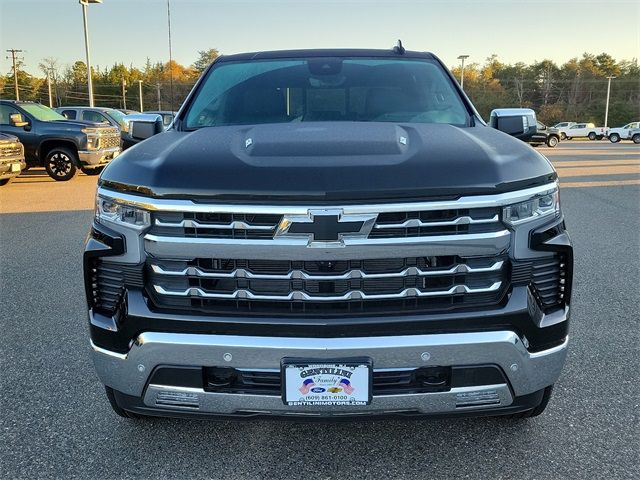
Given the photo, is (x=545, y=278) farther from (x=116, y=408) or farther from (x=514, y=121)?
(x=116, y=408)

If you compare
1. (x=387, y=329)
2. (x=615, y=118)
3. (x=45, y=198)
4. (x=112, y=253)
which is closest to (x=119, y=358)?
(x=112, y=253)

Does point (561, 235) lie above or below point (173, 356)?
above

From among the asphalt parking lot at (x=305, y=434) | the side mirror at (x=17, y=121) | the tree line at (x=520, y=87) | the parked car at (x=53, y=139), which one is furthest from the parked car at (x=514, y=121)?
the tree line at (x=520, y=87)

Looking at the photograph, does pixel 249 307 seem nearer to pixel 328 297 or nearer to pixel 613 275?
pixel 328 297

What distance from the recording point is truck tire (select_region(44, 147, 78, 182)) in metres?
13.9

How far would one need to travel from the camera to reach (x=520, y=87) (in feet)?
358

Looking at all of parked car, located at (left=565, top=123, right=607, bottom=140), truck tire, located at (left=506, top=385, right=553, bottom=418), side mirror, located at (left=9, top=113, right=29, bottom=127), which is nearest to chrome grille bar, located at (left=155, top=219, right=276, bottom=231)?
truck tire, located at (left=506, top=385, right=553, bottom=418)

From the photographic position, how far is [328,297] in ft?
7.19

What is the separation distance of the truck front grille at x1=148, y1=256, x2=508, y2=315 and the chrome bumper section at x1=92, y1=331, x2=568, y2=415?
129mm

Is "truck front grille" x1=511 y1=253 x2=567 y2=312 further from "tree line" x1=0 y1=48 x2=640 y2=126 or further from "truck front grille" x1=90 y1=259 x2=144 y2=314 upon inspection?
"tree line" x1=0 y1=48 x2=640 y2=126

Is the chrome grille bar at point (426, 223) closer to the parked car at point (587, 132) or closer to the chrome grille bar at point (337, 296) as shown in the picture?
the chrome grille bar at point (337, 296)

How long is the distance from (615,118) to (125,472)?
106m

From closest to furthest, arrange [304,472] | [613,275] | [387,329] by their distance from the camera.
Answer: [387,329] → [304,472] → [613,275]

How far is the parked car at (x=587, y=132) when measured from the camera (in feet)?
178
